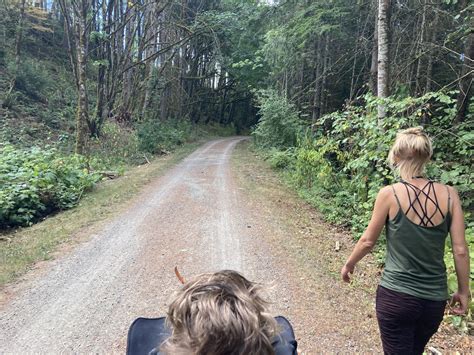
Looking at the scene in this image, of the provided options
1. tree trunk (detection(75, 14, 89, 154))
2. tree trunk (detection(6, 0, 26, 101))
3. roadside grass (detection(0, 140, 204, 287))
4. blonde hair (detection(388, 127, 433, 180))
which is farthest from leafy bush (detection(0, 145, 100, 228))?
tree trunk (detection(6, 0, 26, 101))

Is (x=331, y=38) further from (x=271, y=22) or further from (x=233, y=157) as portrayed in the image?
(x=233, y=157)

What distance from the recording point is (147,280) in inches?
203

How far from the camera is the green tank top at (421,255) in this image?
2324 millimetres

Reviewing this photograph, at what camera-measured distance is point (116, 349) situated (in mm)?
3678

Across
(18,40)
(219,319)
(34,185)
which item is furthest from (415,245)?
(18,40)

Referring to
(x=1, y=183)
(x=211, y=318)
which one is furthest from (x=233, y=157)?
(x=211, y=318)

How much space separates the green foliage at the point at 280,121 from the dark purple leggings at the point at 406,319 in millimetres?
15672

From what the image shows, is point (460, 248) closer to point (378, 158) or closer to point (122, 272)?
point (378, 158)

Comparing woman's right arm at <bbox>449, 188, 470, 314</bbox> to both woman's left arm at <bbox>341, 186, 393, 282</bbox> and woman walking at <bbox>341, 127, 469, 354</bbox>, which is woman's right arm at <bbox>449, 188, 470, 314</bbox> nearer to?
woman walking at <bbox>341, 127, 469, 354</bbox>

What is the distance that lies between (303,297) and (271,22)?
12764 mm

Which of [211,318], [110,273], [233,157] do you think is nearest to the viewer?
[211,318]

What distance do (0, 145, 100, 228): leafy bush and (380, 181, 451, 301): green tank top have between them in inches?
307

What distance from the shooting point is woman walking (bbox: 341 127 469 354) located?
2.32 metres

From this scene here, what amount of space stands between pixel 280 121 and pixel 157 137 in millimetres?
7475
